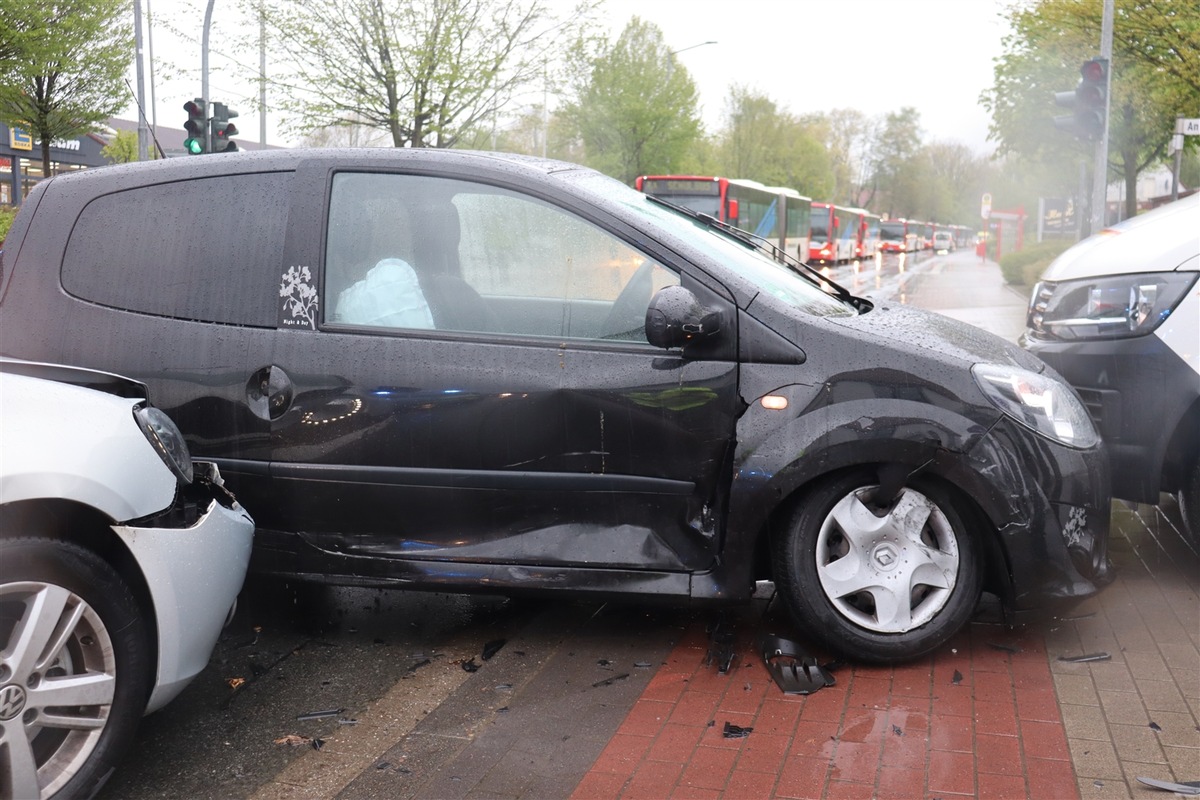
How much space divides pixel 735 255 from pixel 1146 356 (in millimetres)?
1867

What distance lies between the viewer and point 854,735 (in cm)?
360

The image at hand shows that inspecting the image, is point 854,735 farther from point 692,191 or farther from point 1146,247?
point 692,191

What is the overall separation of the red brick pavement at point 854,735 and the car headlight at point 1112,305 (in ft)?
5.23

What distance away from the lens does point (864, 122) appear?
126 metres

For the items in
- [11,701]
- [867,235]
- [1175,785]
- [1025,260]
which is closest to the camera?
[11,701]

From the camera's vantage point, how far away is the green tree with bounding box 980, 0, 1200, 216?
74.7ft

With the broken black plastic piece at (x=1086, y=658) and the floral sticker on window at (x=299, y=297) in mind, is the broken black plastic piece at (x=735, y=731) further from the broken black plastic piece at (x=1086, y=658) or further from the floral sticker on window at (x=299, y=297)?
the floral sticker on window at (x=299, y=297)

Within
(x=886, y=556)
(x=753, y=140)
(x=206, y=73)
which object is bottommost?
(x=886, y=556)

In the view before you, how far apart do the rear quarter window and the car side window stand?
0.76 ft

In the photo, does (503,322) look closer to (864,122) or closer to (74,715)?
(74,715)

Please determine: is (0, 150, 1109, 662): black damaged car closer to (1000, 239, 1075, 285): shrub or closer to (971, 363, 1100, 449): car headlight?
(971, 363, 1100, 449): car headlight

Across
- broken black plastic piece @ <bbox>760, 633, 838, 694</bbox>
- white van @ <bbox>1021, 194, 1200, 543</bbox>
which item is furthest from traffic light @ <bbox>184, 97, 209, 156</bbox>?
broken black plastic piece @ <bbox>760, 633, 838, 694</bbox>

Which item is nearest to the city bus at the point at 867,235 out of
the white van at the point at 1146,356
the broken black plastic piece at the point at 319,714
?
the white van at the point at 1146,356

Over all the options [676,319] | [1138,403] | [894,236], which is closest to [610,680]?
[676,319]
